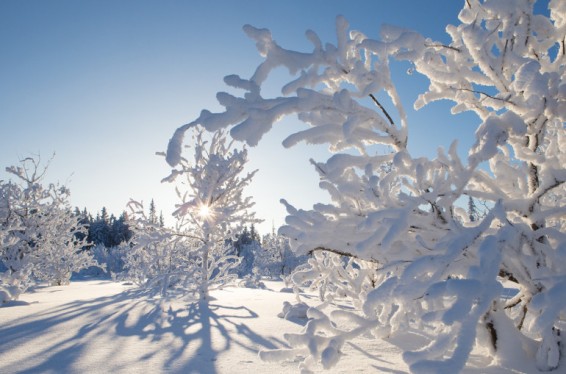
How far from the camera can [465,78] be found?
2232 millimetres

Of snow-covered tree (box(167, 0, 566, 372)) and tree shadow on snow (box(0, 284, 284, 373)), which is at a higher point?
snow-covered tree (box(167, 0, 566, 372))

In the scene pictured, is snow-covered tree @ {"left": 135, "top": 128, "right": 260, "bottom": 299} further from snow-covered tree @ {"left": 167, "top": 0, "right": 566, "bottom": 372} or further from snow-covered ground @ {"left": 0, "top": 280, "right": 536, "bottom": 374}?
snow-covered tree @ {"left": 167, "top": 0, "right": 566, "bottom": 372}

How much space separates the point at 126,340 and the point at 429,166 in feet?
13.0

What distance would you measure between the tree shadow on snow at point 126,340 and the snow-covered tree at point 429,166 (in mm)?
1703

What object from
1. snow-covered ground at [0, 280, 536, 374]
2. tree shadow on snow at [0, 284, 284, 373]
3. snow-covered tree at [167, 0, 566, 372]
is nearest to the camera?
snow-covered tree at [167, 0, 566, 372]

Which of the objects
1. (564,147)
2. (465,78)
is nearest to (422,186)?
(465,78)

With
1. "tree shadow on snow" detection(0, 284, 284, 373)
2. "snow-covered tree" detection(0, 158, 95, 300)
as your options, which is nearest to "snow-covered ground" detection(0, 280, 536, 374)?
"tree shadow on snow" detection(0, 284, 284, 373)

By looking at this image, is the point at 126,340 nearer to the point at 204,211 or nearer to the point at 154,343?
the point at 154,343

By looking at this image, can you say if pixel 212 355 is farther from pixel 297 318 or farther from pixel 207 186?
pixel 207 186

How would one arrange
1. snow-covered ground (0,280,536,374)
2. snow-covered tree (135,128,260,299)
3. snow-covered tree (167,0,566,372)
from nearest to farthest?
snow-covered tree (167,0,566,372)
snow-covered ground (0,280,536,374)
snow-covered tree (135,128,260,299)

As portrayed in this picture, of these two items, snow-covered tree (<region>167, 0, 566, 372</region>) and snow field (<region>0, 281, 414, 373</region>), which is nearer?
snow-covered tree (<region>167, 0, 566, 372</region>)

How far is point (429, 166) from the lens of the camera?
1980 mm

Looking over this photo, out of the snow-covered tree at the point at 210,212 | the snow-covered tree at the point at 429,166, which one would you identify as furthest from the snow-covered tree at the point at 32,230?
the snow-covered tree at the point at 429,166

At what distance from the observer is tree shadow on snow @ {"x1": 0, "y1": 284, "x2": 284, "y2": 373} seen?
2.91 meters
